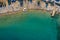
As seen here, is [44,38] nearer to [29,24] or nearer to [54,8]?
[29,24]

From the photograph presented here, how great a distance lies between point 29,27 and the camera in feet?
6.03

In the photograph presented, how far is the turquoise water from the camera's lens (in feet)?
5.91

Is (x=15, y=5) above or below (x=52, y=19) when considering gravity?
above

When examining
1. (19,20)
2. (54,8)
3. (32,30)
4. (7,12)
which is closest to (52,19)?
(54,8)

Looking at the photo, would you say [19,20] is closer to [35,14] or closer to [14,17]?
[14,17]

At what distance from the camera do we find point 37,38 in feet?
6.04

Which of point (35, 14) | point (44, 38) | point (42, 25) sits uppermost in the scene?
point (35, 14)

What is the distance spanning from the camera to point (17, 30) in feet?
5.98

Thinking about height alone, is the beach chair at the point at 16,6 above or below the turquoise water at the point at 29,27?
above

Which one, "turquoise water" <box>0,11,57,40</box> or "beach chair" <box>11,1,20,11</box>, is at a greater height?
"beach chair" <box>11,1,20,11</box>

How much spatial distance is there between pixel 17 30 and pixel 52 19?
16.5 inches

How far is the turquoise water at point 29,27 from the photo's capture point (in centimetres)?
180

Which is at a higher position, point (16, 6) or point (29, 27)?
point (16, 6)

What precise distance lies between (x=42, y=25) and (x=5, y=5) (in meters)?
0.48
